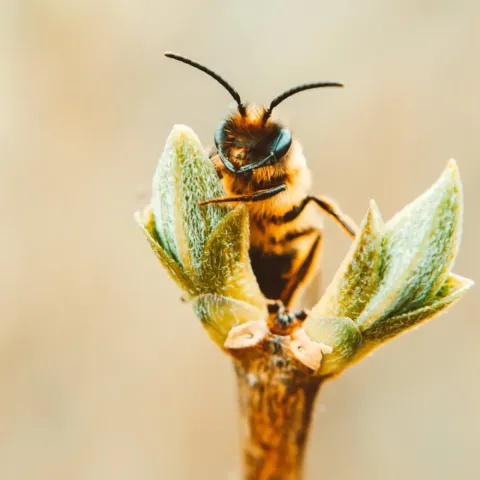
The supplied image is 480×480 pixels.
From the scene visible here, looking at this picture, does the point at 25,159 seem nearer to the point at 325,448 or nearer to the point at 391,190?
the point at 391,190

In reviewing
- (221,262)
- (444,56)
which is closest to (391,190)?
(444,56)

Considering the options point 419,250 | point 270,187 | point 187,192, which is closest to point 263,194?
point 270,187

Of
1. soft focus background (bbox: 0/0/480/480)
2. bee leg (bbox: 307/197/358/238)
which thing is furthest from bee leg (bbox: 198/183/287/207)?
soft focus background (bbox: 0/0/480/480)

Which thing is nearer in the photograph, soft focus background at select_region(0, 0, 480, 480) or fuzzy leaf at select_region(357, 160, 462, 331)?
fuzzy leaf at select_region(357, 160, 462, 331)

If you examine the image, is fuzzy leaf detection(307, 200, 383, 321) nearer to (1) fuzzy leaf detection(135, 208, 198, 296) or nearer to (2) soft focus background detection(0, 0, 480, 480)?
(1) fuzzy leaf detection(135, 208, 198, 296)

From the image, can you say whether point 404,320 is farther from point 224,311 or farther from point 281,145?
point 281,145
